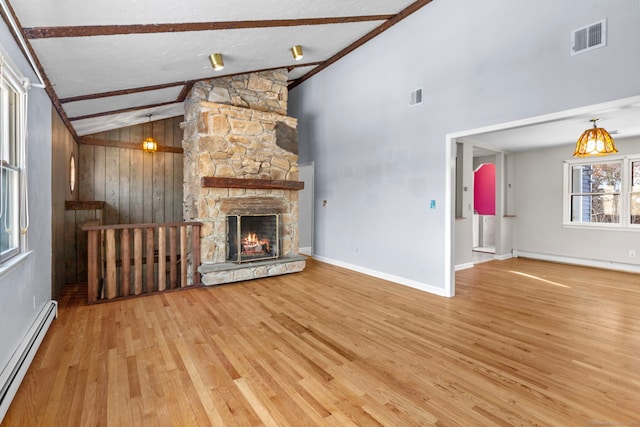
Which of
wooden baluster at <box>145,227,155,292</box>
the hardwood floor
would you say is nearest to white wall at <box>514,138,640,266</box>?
the hardwood floor

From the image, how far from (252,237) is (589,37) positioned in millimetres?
4419

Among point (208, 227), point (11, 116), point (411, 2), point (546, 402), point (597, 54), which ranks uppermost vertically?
point (411, 2)

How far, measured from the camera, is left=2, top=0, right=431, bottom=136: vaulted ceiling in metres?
2.29

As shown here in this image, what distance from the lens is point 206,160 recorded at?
4387 millimetres

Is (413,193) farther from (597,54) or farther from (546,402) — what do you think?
(546,402)

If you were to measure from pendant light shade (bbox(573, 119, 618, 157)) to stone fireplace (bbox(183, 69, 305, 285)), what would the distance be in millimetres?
3998

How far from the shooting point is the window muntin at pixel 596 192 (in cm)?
570

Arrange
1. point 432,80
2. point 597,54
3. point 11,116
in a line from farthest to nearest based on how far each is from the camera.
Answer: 1. point 432,80
2. point 597,54
3. point 11,116

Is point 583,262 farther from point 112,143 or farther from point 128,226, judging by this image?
point 112,143

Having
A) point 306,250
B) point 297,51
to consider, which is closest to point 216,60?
point 297,51

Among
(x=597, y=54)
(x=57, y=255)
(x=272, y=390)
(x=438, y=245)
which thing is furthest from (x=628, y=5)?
(x=57, y=255)

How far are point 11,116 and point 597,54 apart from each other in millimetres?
4574

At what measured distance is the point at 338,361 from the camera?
2320 mm

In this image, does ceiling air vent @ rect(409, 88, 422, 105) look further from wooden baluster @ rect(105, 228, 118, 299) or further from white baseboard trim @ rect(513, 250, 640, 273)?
white baseboard trim @ rect(513, 250, 640, 273)
